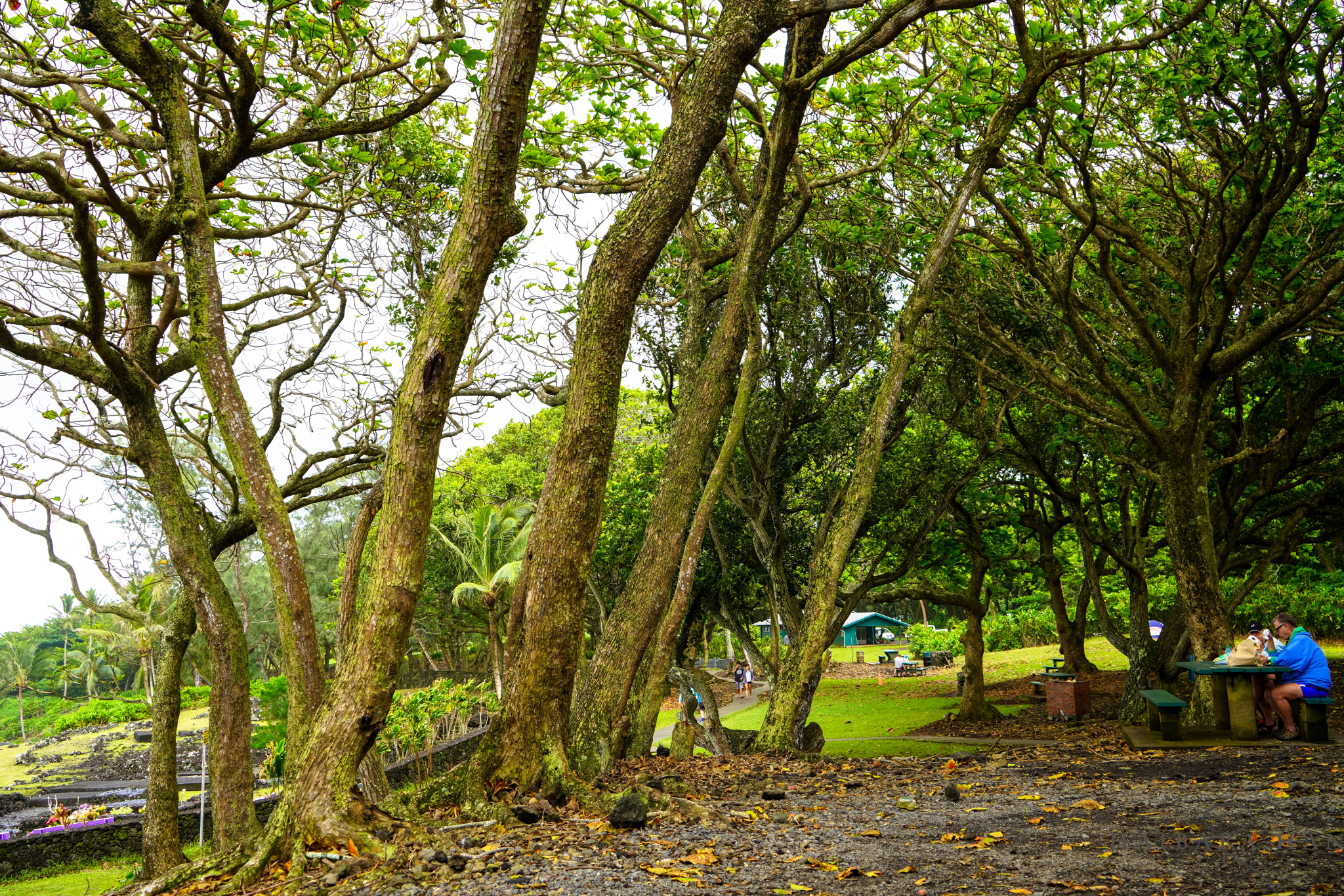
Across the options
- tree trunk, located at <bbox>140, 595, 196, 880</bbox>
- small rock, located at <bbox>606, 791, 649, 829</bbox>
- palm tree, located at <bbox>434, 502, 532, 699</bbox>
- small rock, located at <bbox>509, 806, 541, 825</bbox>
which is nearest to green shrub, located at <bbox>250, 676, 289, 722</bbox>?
palm tree, located at <bbox>434, 502, 532, 699</bbox>

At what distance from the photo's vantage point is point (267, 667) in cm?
4550

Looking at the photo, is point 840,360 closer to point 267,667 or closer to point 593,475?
point 593,475

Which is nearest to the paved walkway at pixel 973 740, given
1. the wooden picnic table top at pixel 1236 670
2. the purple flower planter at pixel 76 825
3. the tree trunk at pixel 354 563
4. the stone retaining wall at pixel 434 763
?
the wooden picnic table top at pixel 1236 670

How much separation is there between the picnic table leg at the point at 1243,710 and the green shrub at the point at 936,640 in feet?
86.3

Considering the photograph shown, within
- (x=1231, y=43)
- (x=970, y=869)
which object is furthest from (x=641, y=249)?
(x=1231, y=43)

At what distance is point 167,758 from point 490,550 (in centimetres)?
1731

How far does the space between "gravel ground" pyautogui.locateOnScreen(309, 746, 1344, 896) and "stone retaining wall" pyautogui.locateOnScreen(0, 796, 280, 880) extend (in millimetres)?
10493

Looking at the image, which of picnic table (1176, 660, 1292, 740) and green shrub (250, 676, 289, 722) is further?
green shrub (250, 676, 289, 722)

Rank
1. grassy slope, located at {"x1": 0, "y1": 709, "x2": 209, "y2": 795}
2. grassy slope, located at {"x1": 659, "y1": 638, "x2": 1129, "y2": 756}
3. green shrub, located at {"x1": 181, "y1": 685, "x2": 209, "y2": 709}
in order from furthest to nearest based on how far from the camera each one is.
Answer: green shrub, located at {"x1": 181, "y1": 685, "x2": 209, "y2": 709}, grassy slope, located at {"x1": 0, "y1": 709, "x2": 209, "y2": 795}, grassy slope, located at {"x1": 659, "y1": 638, "x2": 1129, "y2": 756}

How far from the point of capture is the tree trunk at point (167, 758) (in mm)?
8750

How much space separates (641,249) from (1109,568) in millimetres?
18012

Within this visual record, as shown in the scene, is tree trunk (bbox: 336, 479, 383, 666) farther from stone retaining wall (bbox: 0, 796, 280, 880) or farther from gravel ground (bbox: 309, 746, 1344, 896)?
stone retaining wall (bbox: 0, 796, 280, 880)

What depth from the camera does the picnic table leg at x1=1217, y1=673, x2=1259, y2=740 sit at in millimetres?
8234

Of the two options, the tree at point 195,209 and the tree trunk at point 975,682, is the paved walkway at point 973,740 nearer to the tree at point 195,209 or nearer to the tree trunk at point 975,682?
the tree trunk at point 975,682
